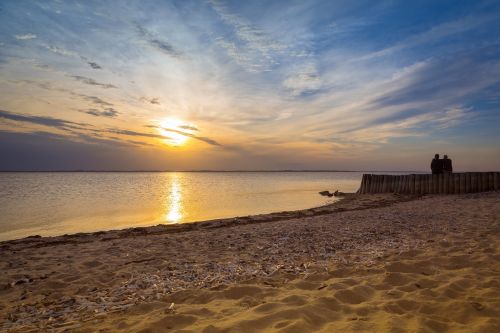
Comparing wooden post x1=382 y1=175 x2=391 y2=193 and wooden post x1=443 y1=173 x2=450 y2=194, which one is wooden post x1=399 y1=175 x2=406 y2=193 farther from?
wooden post x1=443 y1=173 x2=450 y2=194

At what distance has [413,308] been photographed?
3.82 metres

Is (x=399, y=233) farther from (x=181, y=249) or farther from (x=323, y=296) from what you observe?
(x=181, y=249)

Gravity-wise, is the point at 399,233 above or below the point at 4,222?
above

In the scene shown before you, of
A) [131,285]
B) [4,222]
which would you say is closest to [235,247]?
[131,285]

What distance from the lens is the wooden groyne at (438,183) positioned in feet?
70.5

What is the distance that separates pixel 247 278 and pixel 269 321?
1806 mm

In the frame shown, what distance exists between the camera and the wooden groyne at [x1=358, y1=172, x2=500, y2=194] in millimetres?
21500

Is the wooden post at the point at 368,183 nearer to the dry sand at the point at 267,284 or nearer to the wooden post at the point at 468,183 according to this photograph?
the wooden post at the point at 468,183

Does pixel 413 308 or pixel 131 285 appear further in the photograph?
pixel 131 285

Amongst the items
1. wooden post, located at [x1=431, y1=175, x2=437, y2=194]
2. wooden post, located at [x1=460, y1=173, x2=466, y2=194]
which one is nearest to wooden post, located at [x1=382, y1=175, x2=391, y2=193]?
wooden post, located at [x1=431, y1=175, x2=437, y2=194]

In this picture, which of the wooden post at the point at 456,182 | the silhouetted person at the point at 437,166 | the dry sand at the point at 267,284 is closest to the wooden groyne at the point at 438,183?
the wooden post at the point at 456,182

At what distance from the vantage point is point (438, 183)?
23609mm

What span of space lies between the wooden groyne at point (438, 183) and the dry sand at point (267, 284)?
51.0 feet

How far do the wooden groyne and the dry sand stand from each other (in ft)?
51.0
